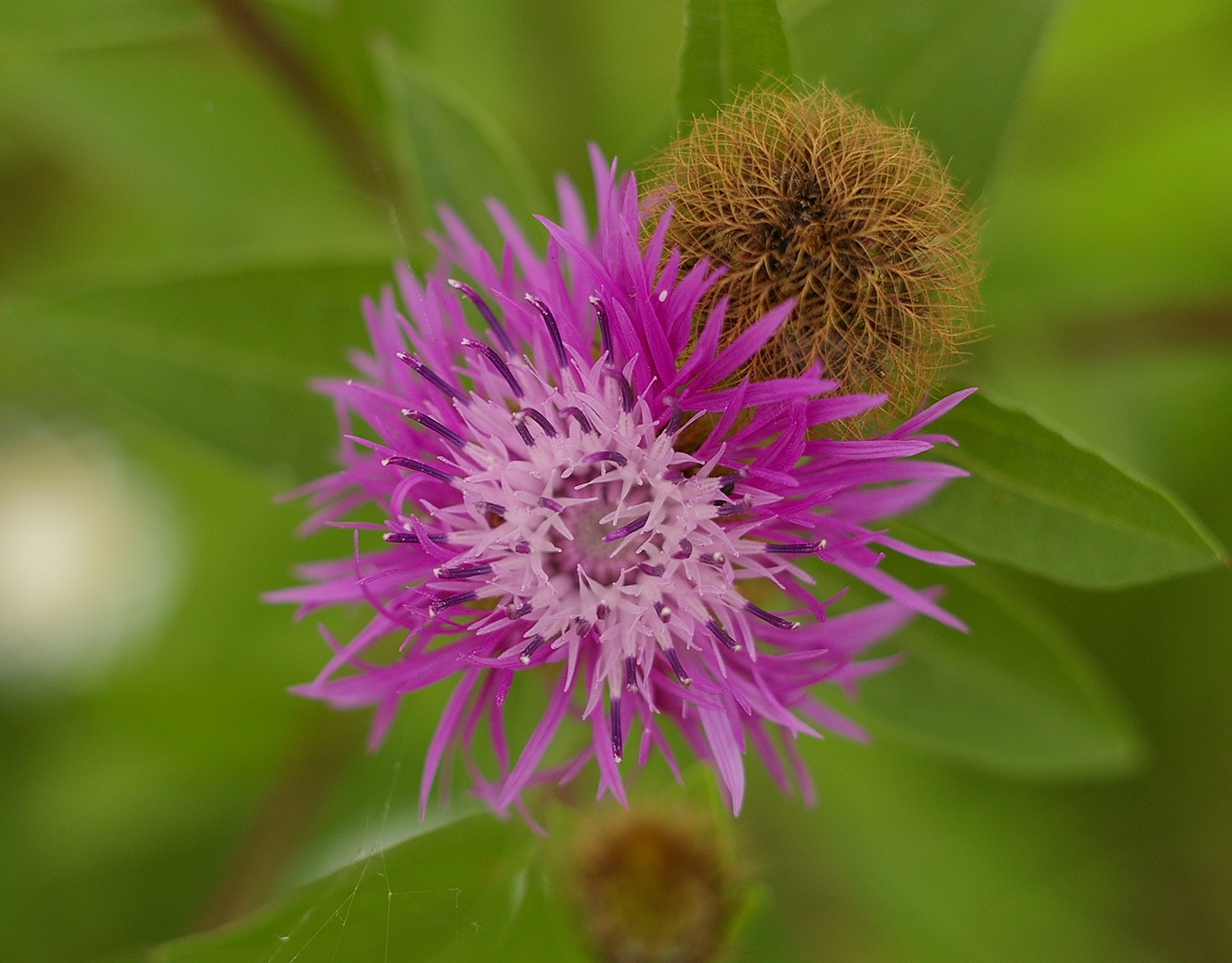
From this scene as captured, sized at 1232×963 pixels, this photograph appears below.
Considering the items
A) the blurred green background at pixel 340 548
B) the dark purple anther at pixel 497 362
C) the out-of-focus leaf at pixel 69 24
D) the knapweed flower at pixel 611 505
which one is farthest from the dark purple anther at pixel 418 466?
the out-of-focus leaf at pixel 69 24

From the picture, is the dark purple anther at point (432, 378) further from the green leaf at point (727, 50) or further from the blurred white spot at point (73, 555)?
the blurred white spot at point (73, 555)

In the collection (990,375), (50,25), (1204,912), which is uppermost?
(50,25)

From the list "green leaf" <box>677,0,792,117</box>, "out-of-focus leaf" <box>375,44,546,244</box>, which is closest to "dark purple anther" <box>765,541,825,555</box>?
"green leaf" <box>677,0,792,117</box>

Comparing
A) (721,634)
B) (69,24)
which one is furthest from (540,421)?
(69,24)

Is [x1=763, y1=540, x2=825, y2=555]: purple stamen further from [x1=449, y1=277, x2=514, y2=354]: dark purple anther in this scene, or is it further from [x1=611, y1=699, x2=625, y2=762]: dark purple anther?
[x1=449, y1=277, x2=514, y2=354]: dark purple anther

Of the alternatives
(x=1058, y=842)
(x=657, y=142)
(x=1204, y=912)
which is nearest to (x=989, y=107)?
(x=657, y=142)

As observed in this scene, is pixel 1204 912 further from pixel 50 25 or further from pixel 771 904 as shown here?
pixel 50 25

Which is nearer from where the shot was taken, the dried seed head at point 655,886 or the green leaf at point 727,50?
the green leaf at point 727,50

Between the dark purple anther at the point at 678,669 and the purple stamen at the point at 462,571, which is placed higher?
the purple stamen at the point at 462,571
